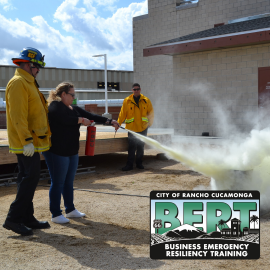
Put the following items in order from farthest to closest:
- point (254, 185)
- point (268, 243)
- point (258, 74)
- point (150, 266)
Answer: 1. point (258, 74)
2. point (254, 185)
3. point (268, 243)
4. point (150, 266)

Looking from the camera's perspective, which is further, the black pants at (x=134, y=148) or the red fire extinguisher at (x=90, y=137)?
the black pants at (x=134, y=148)

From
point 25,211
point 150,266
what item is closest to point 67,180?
point 25,211

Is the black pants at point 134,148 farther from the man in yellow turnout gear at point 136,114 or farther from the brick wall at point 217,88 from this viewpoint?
the brick wall at point 217,88

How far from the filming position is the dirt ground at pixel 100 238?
9.93ft

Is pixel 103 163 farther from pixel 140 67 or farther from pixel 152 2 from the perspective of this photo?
pixel 152 2

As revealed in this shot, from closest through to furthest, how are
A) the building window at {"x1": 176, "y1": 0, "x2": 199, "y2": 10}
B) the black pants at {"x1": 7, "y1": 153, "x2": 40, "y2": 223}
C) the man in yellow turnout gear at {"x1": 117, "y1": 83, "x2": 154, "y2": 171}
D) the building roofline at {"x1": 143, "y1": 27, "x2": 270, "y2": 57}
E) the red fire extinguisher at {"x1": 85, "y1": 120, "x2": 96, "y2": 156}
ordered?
the black pants at {"x1": 7, "y1": 153, "x2": 40, "y2": 223} < the red fire extinguisher at {"x1": 85, "y1": 120, "x2": 96, "y2": 156} < the man in yellow turnout gear at {"x1": 117, "y1": 83, "x2": 154, "y2": 171} < the building roofline at {"x1": 143, "y1": 27, "x2": 270, "y2": 57} < the building window at {"x1": 176, "y1": 0, "x2": 199, "y2": 10}

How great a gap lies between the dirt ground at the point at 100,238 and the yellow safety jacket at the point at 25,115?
1.02 metres

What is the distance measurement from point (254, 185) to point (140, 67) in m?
14.4

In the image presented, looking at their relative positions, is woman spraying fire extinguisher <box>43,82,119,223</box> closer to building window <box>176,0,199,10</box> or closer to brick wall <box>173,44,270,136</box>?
brick wall <box>173,44,270,136</box>

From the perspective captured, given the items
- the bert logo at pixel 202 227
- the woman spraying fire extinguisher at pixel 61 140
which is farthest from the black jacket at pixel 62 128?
the bert logo at pixel 202 227

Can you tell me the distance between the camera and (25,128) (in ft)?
11.8

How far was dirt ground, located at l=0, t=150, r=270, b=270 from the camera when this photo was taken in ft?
9.93

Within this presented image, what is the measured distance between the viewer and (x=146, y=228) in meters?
4.03

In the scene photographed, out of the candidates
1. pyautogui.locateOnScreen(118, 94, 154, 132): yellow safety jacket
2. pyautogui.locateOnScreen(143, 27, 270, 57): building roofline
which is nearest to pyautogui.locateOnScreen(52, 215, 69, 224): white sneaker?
pyautogui.locateOnScreen(118, 94, 154, 132): yellow safety jacket
